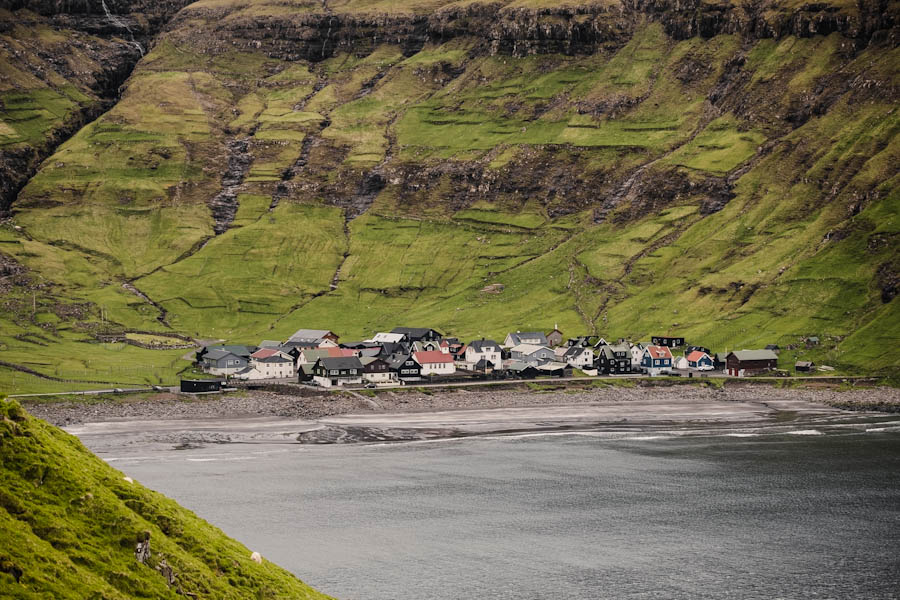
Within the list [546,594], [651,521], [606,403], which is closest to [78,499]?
[546,594]

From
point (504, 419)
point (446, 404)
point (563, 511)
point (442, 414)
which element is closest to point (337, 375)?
point (446, 404)

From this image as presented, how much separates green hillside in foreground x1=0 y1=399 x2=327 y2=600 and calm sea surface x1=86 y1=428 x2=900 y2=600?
119 ft

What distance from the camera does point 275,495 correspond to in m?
113

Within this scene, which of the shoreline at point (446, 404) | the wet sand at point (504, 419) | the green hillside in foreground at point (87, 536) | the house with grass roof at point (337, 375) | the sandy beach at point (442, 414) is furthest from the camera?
the house with grass roof at point (337, 375)

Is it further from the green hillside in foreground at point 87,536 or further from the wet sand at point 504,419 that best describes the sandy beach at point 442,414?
the green hillside in foreground at point 87,536

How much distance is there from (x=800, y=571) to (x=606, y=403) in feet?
349

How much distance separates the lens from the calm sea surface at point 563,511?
82438 millimetres

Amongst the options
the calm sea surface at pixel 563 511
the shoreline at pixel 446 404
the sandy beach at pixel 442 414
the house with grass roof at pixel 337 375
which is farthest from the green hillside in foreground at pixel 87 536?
the house with grass roof at pixel 337 375

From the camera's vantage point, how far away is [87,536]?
37.3 meters

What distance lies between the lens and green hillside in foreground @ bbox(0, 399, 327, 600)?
33.7 meters

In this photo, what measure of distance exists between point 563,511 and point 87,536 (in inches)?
3029

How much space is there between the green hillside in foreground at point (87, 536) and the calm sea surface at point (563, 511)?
3620 cm

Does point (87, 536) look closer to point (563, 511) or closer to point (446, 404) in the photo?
point (563, 511)

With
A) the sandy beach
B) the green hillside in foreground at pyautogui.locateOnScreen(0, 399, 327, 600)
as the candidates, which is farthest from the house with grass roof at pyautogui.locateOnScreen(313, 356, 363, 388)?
the green hillside in foreground at pyautogui.locateOnScreen(0, 399, 327, 600)
